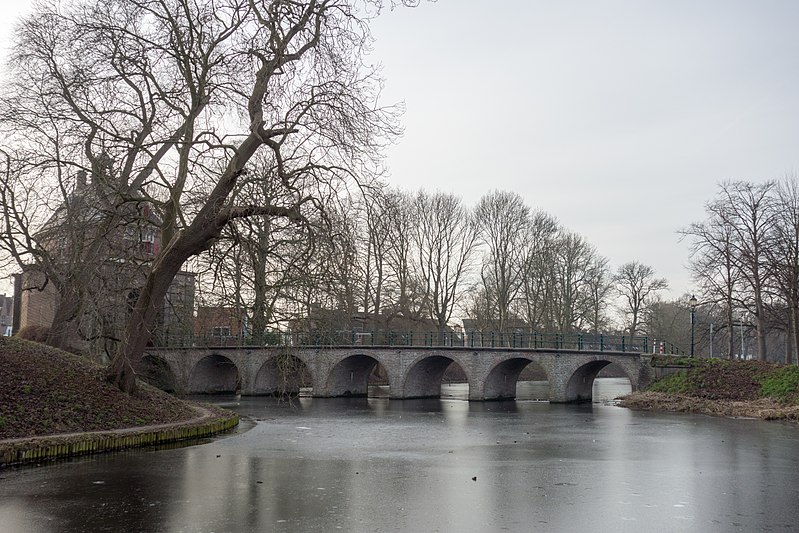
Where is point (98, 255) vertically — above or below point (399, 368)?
above

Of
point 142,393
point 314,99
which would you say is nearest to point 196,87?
point 314,99

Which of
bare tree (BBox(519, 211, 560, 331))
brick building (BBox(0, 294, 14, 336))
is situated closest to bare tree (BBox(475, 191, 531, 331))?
bare tree (BBox(519, 211, 560, 331))

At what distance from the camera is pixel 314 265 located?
1309 centimetres

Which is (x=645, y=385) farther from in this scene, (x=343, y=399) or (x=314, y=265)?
(x=314, y=265)

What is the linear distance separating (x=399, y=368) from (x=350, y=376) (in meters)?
3.83

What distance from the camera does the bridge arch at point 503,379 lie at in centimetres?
3257

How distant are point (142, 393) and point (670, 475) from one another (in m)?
11.7

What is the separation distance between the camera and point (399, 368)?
34188 mm

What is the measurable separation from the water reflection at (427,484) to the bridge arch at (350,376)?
17200mm

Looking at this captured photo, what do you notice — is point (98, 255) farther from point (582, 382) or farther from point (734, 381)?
point (582, 382)

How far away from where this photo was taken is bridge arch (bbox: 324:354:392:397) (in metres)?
35.7

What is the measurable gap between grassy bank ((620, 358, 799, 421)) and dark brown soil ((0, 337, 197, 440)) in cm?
1639

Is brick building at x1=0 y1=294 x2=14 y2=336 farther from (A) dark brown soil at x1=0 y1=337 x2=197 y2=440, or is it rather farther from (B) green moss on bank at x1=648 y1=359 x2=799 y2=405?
(B) green moss on bank at x1=648 y1=359 x2=799 y2=405

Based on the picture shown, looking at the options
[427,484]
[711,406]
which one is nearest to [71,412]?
[427,484]
